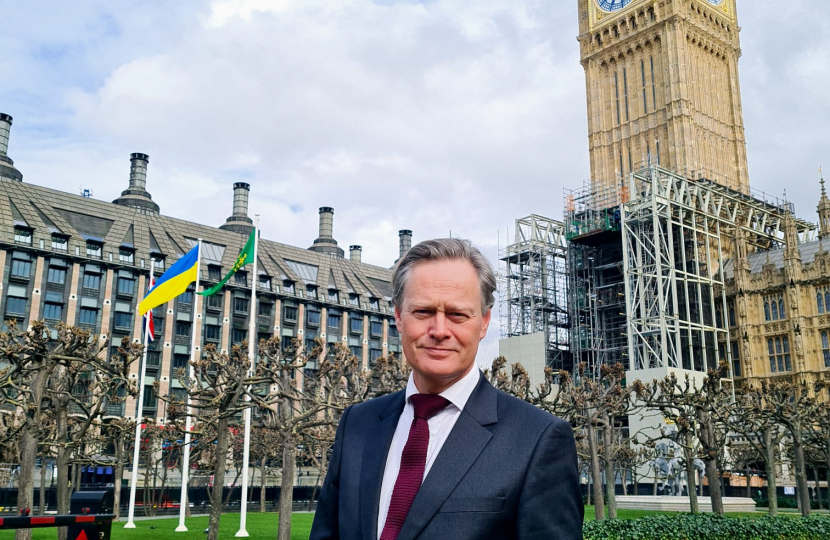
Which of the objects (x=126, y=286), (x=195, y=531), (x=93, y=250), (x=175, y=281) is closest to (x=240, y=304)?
(x=126, y=286)

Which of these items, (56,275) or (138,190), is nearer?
(56,275)

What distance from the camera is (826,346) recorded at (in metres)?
58.7

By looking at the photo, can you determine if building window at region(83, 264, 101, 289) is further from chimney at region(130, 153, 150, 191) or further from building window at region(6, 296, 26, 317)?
chimney at region(130, 153, 150, 191)

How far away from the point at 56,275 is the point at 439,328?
74207 millimetres

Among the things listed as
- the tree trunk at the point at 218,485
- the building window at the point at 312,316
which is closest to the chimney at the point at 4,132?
the building window at the point at 312,316

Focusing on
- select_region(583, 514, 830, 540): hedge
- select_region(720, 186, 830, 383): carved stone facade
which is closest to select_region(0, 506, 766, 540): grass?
select_region(583, 514, 830, 540): hedge

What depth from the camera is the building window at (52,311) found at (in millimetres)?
68000

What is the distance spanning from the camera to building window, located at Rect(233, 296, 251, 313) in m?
81.4

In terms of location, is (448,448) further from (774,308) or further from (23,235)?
(23,235)

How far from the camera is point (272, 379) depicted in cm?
2450

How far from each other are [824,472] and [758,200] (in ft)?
82.4

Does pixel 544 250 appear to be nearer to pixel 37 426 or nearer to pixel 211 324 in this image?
pixel 211 324

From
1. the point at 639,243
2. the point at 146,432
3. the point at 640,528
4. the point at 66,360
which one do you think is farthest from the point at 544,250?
the point at 66,360

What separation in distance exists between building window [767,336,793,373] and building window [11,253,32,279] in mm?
64926
